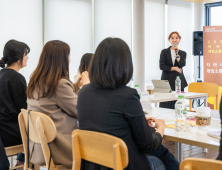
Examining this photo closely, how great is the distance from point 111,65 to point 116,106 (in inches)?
8.2

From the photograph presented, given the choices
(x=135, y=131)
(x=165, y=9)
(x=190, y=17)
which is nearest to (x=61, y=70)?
(x=135, y=131)

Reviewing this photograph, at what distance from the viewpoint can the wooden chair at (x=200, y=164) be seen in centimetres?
87

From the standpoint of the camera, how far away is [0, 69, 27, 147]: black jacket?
7.45ft

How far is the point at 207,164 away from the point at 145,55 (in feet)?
19.0

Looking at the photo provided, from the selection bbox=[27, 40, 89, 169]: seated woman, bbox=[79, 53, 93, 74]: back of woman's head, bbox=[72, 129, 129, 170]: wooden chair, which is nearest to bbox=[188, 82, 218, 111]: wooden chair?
bbox=[79, 53, 93, 74]: back of woman's head

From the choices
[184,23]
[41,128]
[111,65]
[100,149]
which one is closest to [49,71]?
[41,128]

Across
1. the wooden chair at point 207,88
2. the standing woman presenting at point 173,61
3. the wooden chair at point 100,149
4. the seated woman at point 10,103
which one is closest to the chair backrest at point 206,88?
the wooden chair at point 207,88

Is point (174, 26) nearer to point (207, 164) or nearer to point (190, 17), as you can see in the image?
point (190, 17)

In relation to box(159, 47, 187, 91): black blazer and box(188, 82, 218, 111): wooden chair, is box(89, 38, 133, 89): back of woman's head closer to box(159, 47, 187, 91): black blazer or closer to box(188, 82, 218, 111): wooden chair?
box(188, 82, 218, 111): wooden chair

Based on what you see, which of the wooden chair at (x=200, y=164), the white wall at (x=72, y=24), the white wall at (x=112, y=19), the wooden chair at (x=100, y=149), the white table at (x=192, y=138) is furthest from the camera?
the white wall at (x=112, y=19)

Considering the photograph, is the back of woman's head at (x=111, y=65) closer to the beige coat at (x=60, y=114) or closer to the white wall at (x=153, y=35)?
the beige coat at (x=60, y=114)

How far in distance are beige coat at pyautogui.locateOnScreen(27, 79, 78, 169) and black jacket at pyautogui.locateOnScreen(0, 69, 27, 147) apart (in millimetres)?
353

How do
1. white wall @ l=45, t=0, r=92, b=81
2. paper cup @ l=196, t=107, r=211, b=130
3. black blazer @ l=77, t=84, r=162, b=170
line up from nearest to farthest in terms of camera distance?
black blazer @ l=77, t=84, r=162, b=170 < paper cup @ l=196, t=107, r=211, b=130 < white wall @ l=45, t=0, r=92, b=81

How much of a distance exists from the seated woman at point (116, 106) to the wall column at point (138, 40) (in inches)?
184
